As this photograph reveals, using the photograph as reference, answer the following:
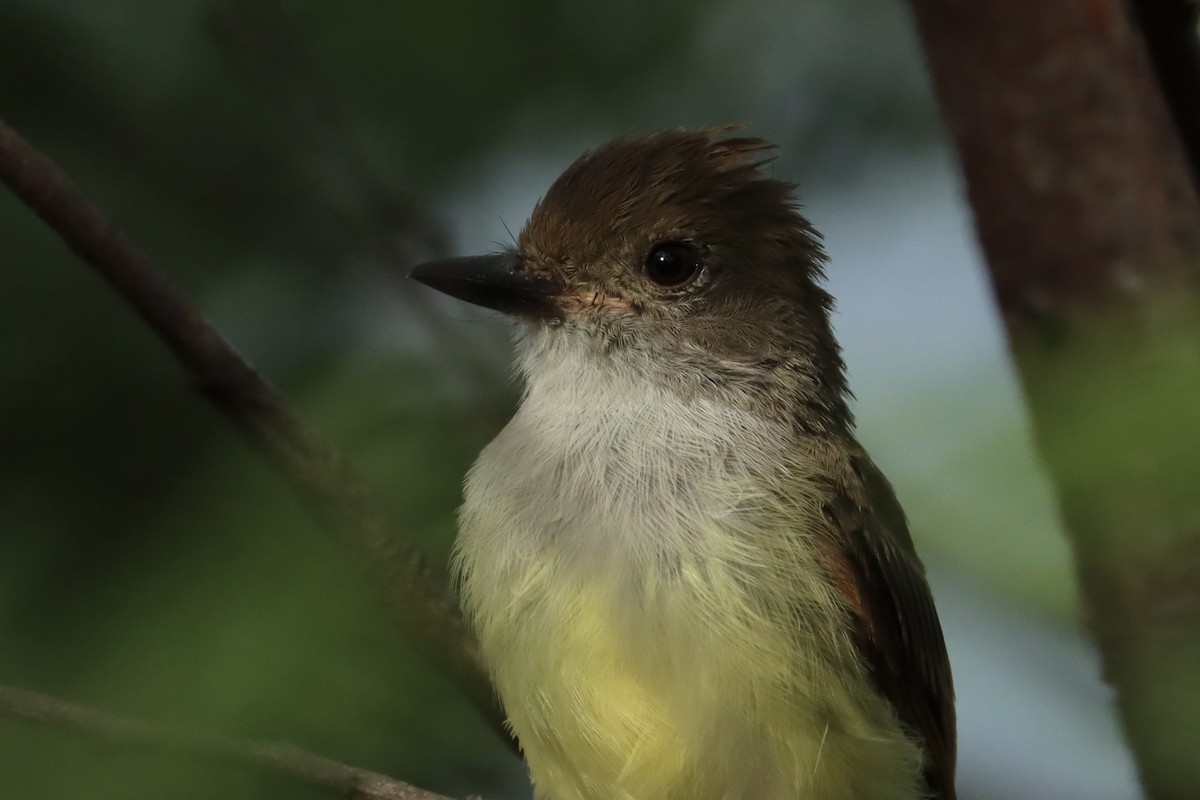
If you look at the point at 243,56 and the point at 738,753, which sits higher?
the point at 243,56

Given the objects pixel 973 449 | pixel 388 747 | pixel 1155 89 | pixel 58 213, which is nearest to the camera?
pixel 973 449

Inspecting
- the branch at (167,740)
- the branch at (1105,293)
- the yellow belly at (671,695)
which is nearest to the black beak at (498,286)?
the yellow belly at (671,695)

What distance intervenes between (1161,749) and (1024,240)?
2696mm

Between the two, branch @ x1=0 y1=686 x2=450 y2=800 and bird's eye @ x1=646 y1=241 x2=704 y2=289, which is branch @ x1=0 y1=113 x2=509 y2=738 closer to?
branch @ x1=0 y1=686 x2=450 y2=800

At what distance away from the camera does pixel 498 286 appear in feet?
14.3

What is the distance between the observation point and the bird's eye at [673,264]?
4441mm

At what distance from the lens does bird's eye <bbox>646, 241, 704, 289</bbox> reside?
444 cm

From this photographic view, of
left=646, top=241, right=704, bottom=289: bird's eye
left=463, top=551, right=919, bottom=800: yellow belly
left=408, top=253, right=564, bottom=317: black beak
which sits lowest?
left=463, top=551, right=919, bottom=800: yellow belly

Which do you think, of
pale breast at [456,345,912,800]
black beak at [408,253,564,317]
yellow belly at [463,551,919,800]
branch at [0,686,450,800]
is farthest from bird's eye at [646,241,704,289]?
branch at [0,686,450,800]

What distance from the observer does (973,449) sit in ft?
4.71

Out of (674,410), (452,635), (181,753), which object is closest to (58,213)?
(452,635)

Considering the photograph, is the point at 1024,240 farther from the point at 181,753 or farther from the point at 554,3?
the point at 181,753

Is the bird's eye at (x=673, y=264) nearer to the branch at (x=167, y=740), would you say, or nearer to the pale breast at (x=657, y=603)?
the pale breast at (x=657, y=603)

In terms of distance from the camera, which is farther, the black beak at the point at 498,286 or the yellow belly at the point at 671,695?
the black beak at the point at 498,286
